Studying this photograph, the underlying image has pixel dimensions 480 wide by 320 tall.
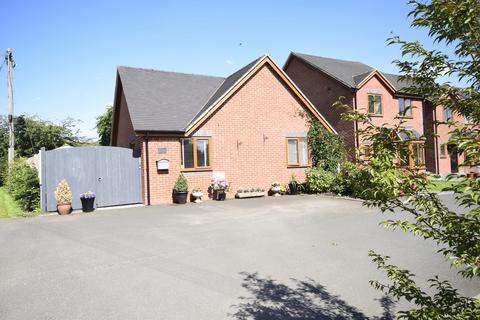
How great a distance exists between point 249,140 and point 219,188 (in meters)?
3.39

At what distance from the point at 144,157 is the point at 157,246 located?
8.49m

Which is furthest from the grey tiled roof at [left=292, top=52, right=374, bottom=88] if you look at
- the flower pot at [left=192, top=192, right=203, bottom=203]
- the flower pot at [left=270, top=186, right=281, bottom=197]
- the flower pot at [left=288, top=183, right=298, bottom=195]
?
the flower pot at [left=192, top=192, right=203, bottom=203]

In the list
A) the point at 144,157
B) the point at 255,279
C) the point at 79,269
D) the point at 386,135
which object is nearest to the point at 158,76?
the point at 144,157

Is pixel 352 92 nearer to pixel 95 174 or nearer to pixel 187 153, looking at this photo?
pixel 187 153

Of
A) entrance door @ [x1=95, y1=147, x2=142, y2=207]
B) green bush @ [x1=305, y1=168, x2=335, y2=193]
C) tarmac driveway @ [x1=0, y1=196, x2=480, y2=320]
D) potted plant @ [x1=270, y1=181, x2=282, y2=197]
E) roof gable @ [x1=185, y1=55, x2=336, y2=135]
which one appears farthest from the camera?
green bush @ [x1=305, y1=168, x2=335, y2=193]

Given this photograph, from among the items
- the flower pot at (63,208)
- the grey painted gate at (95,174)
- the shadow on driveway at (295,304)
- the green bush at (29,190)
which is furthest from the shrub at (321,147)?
the shadow on driveway at (295,304)

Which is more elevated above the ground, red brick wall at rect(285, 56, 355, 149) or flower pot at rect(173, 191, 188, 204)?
red brick wall at rect(285, 56, 355, 149)

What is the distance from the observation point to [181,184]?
51.4ft

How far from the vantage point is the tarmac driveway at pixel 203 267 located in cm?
471

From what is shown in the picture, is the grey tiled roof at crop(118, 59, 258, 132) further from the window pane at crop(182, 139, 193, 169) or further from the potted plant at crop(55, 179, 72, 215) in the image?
the potted plant at crop(55, 179, 72, 215)

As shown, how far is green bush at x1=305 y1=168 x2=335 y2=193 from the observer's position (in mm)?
18422

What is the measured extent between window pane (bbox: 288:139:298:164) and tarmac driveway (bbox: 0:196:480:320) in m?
7.93

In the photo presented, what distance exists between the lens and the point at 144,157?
15.8 metres

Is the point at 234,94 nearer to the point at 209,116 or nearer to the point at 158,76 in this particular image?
the point at 209,116
